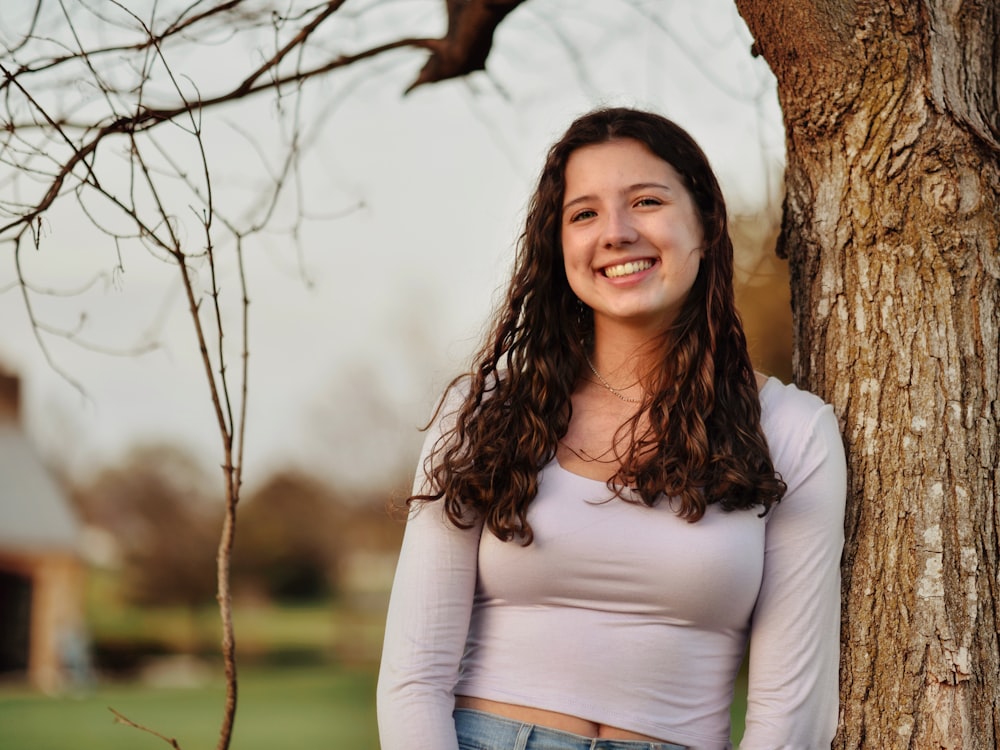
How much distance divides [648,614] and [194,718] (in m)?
15.2

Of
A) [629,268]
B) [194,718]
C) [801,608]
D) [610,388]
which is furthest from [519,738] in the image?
[194,718]

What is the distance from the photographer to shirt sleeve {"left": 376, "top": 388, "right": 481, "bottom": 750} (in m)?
1.95

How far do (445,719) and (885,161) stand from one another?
124cm

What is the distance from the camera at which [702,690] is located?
1928mm

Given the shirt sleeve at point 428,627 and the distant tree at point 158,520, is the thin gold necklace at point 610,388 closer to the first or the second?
the shirt sleeve at point 428,627

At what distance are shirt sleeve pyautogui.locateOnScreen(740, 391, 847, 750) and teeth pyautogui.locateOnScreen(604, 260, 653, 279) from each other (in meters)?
0.40

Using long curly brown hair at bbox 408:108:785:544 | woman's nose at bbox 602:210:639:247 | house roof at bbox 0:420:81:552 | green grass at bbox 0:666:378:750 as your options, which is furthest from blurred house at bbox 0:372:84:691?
woman's nose at bbox 602:210:639:247

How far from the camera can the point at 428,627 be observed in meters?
1.97

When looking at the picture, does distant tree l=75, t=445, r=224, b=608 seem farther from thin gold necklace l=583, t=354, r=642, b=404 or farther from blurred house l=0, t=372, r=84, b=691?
thin gold necklace l=583, t=354, r=642, b=404

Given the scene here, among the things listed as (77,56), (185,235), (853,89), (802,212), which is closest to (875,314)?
(802,212)

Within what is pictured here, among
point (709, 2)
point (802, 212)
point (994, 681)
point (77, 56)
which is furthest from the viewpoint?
point (709, 2)

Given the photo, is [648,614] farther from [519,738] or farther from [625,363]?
[625,363]

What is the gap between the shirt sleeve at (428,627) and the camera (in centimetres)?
195

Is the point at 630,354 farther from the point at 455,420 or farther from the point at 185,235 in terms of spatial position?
the point at 185,235
